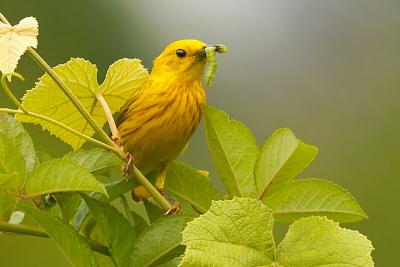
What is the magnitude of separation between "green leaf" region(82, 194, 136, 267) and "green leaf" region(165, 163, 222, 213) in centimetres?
14

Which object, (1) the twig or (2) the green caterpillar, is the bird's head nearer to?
(2) the green caterpillar

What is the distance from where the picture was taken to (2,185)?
4.06 ft

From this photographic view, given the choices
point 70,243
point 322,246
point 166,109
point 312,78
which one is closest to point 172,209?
point 70,243

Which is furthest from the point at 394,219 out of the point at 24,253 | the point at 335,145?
the point at 24,253

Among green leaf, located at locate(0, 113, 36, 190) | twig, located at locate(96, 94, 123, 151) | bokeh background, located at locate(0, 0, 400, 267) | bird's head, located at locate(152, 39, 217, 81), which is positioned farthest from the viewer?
bokeh background, located at locate(0, 0, 400, 267)

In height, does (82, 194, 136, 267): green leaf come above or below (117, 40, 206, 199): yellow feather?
above

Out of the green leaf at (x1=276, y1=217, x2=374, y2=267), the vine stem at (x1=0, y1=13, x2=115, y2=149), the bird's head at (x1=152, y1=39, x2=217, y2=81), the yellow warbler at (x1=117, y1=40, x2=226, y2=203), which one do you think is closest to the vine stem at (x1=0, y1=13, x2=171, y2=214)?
the vine stem at (x1=0, y1=13, x2=115, y2=149)

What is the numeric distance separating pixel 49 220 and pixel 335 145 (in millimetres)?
6459

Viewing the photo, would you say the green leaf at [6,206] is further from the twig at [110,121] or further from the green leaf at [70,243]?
the twig at [110,121]

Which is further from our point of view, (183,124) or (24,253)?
(24,253)

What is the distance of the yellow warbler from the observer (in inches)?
98.7

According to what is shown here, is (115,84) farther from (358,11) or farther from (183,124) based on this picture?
(358,11)

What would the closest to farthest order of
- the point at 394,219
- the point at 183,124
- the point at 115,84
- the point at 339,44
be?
1. the point at 115,84
2. the point at 183,124
3. the point at 394,219
4. the point at 339,44

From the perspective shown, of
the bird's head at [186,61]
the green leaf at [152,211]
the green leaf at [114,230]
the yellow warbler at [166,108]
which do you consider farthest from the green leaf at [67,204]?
the bird's head at [186,61]
